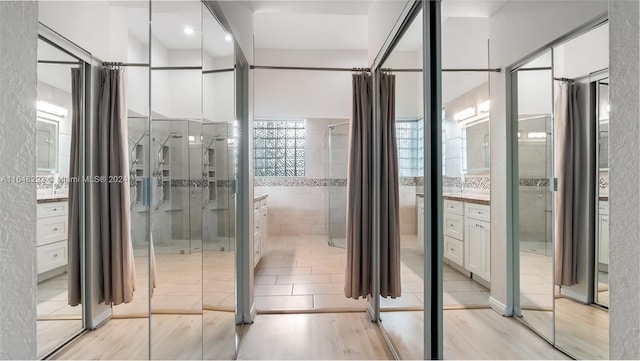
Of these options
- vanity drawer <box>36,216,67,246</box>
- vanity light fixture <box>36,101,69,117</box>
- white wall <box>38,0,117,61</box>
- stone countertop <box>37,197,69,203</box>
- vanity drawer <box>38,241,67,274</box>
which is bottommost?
vanity drawer <box>38,241,67,274</box>

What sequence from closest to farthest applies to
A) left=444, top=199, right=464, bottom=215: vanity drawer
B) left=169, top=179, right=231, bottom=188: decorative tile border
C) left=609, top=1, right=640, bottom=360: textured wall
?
left=609, top=1, right=640, bottom=360: textured wall → left=444, top=199, right=464, bottom=215: vanity drawer → left=169, top=179, right=231, bottom=188: decorative tile border

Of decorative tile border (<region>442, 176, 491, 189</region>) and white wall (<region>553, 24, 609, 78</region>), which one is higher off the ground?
white wall (<region>553, 24, 609, 78</region>)

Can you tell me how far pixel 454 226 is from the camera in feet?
3.74

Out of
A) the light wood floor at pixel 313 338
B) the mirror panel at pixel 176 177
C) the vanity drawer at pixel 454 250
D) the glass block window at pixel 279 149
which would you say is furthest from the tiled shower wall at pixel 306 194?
the vanity drawer at pixel 454 250

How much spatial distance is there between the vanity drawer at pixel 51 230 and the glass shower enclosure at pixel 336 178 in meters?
3.80

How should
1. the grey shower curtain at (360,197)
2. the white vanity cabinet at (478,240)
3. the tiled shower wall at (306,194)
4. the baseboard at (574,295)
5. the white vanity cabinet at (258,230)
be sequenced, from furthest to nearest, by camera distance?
the tiled shower wall at (306,194), the white vanity cabinet at (258,230), the grey shower curtain at (360,197), the white vanity cabinet at (478,240), the baseboard at (574,295)

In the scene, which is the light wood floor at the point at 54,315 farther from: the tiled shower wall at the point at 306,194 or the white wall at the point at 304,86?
the white wall at the point at 304,86

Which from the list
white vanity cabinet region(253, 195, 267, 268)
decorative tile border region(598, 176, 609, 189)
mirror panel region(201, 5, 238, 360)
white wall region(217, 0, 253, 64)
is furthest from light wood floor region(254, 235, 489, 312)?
white wall region(217, 0, 253, 64)

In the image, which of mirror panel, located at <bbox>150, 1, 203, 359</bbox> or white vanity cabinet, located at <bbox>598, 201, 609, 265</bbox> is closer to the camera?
white vanity cabinet, located at <bbox>598, 201, 609, 265</bbox>

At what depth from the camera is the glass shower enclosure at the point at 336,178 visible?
457 cm

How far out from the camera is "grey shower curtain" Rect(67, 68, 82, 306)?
0.84 m

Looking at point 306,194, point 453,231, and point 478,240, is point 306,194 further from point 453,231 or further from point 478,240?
point 478,240

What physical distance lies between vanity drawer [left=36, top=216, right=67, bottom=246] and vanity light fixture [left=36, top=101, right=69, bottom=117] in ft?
0.98

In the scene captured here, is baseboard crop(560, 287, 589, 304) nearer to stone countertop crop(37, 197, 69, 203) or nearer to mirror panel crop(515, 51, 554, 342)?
mirror panel crop(515, 51, 554, 342)
